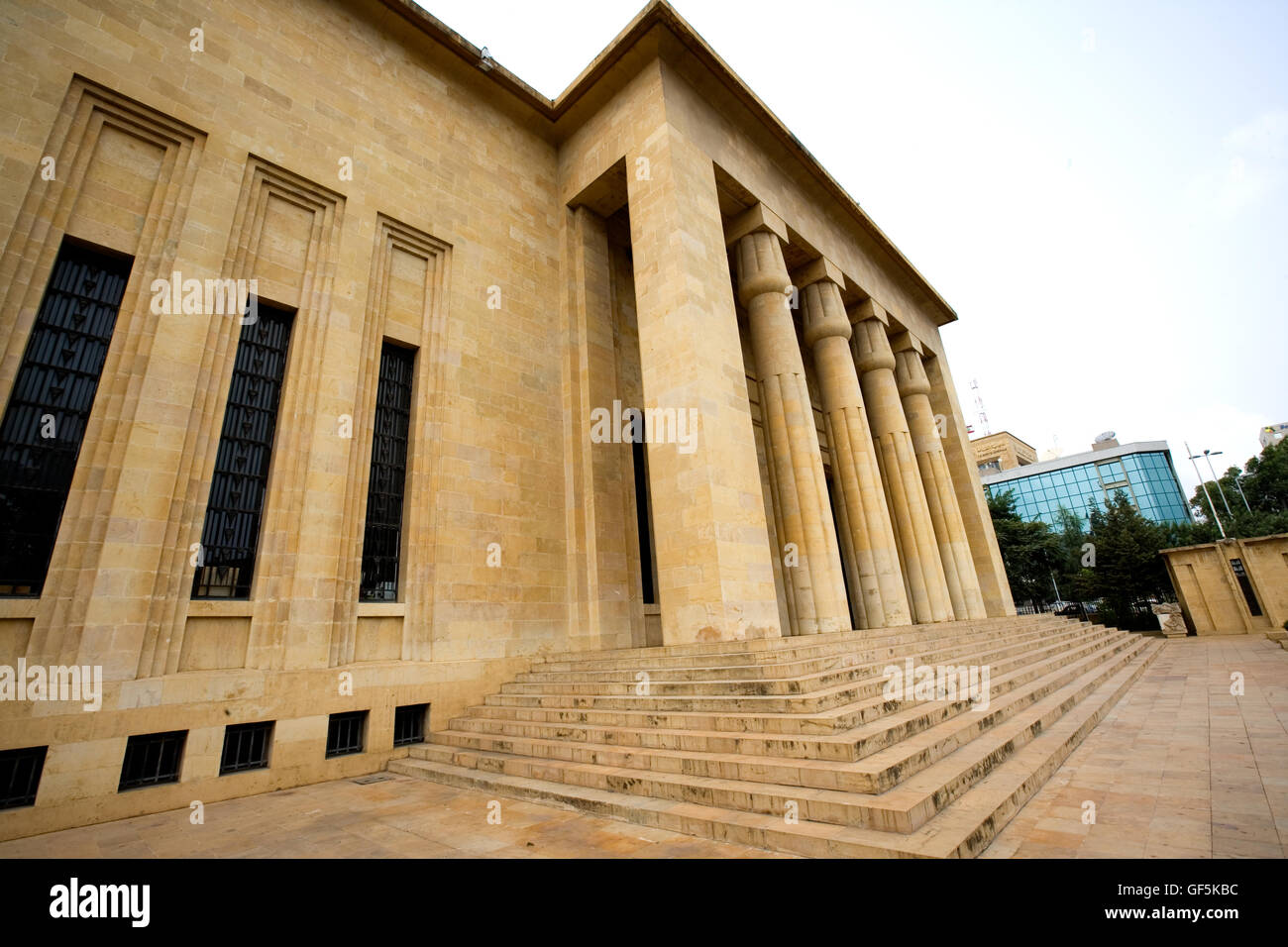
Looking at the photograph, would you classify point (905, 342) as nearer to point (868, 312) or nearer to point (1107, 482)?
point (868, 312)

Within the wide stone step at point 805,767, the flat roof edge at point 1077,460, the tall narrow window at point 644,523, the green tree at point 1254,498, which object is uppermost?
the flat roof edge at point 1077,460

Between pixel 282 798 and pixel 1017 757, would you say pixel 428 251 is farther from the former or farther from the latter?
pixel 1017 757

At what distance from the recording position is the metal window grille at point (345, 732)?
8.45 meters

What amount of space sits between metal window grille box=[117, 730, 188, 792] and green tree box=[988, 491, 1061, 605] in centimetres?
4097

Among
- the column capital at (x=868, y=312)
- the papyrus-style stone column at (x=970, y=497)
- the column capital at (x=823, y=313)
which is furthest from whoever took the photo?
the papyrus-style stone column at (x=970, y=497)

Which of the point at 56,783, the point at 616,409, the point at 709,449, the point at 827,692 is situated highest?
the point at 616,409

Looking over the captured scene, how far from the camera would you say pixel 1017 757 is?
5.52m

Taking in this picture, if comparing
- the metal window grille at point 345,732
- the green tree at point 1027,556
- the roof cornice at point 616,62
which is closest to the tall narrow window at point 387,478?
the metal window grille at point 345,732

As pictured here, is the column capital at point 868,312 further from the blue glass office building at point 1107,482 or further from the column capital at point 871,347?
the blue glass office building at point 1107,482

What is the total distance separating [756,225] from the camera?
15234 millimetres

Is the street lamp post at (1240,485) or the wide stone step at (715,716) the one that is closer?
the wide stone step at (715,716)

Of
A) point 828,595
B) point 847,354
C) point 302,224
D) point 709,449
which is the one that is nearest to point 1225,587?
point 847,354

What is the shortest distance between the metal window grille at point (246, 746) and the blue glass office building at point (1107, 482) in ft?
240

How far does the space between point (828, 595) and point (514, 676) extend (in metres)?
7.50
